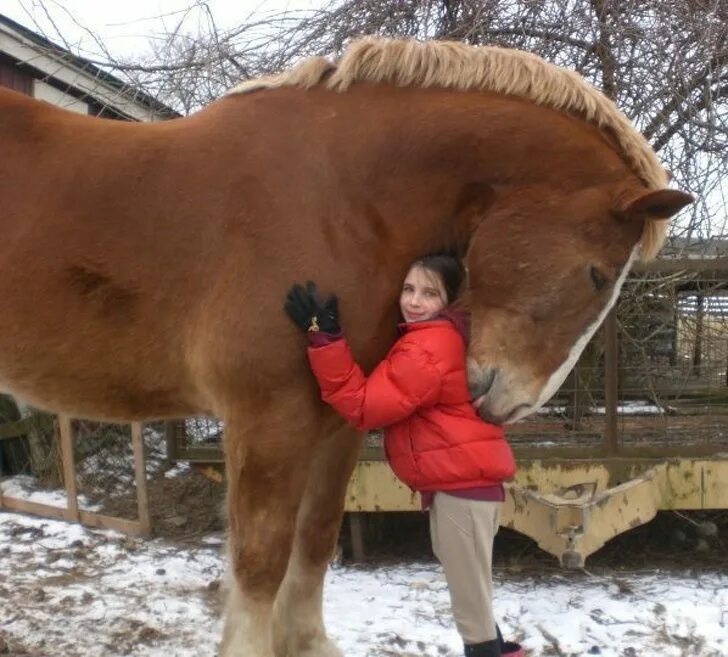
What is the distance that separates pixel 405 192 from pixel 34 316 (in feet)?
3.81

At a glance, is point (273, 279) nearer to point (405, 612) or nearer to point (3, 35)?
point (405, 612)

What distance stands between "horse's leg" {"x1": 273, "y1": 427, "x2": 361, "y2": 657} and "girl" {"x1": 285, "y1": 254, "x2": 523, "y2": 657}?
348 millimetres

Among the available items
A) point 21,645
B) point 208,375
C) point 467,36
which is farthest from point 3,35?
point 208,375

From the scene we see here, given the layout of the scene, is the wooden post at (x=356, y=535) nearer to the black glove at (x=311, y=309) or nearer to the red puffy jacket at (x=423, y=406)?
the red puffy jacket at (x=423, y=406)

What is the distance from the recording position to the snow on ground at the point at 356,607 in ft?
11.0

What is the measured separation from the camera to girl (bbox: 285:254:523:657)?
2.12m

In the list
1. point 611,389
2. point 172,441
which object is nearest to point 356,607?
point 172,441

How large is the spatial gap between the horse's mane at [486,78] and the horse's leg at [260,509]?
1041 millimetres

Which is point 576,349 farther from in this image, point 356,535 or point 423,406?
point 356,535

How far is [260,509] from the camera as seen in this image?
228 centimetres

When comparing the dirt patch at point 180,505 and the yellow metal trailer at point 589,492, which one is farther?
the dirt patch at point 180,505

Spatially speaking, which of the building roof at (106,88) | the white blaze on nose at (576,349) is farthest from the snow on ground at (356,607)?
the building roof at (106,88)

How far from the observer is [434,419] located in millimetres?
2277

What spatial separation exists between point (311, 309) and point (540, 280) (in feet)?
2.10
